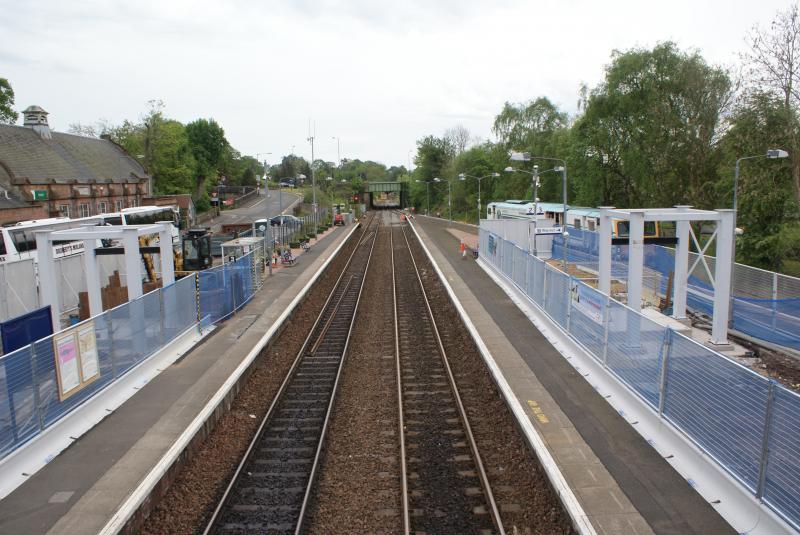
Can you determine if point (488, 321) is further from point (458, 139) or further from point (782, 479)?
Answer: point (458, 139)

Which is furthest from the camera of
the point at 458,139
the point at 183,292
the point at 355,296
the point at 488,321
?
the point at 458,139

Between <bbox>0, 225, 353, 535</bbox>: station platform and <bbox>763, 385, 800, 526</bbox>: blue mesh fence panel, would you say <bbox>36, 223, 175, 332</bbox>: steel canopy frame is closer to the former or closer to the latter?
<bbox>0, 225, 353, 535</bbox>: station platform

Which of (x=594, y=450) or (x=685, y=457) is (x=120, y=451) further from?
(x=685, y=457)

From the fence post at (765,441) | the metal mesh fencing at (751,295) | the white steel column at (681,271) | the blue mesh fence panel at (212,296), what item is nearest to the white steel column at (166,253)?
the blue mesh fence panel at (212,296)

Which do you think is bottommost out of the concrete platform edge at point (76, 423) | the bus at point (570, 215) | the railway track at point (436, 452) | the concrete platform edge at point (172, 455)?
the railway track at point (436, 452)

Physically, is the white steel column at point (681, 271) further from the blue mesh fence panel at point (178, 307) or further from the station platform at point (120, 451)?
the blue mesh fence panel at point (178, 307)

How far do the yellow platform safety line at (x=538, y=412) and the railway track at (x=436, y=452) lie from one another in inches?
51.8

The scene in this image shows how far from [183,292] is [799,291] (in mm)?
17076

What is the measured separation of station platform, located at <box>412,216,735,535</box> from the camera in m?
7.74

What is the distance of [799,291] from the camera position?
53.8 ft

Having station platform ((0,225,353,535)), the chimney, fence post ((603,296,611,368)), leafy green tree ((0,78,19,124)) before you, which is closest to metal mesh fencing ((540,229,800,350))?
fence post ((603,296,611,368))

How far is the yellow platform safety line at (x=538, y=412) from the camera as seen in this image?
436 inches

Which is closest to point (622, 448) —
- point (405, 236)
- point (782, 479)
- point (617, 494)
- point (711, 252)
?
point (617, 494)

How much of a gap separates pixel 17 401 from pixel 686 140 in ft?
146
